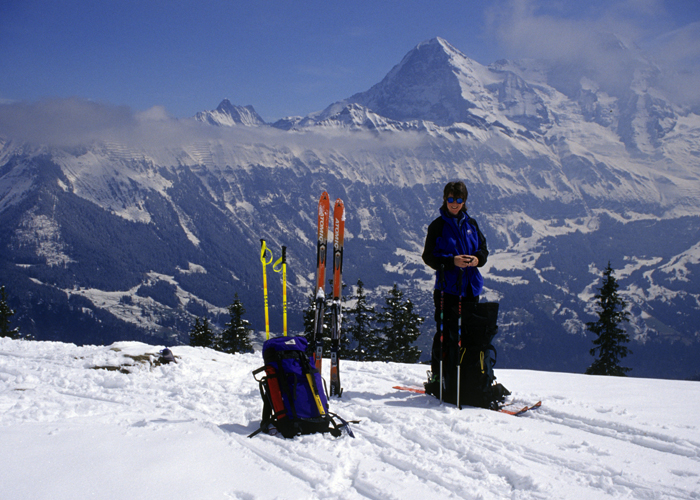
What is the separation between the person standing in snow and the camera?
670cm

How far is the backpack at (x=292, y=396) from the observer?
5277mm

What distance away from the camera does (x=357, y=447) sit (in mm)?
4883

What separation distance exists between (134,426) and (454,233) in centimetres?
481

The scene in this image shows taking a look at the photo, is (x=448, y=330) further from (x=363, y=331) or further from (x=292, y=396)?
(x=363, y=331)

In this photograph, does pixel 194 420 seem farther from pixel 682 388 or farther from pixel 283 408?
pixel 682 388

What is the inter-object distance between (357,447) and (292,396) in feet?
3.27

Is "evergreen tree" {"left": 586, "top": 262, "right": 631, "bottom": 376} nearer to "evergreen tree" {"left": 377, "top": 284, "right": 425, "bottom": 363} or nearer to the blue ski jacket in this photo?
"evergreen tree" {"left": 377, "top": 284, "right": 425, "bottom": 363}

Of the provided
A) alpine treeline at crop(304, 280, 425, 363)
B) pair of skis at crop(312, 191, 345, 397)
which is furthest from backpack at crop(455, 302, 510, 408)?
alpine treeline at crop(304, 280, 425, 363)

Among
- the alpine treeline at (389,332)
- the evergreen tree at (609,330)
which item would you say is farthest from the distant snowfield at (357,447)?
the evergreen tree at (609,330)

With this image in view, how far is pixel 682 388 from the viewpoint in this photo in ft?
26.3

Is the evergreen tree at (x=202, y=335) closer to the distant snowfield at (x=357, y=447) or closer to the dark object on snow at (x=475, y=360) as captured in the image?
the distant snowfield at (x=357, y=447)

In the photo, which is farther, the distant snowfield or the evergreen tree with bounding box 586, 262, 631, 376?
the evergreen tree with bounding box 586, 262, 631, 376

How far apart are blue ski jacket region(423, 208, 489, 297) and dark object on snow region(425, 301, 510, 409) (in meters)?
0.29

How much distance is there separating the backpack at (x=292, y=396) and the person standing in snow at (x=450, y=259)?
6.85ft
